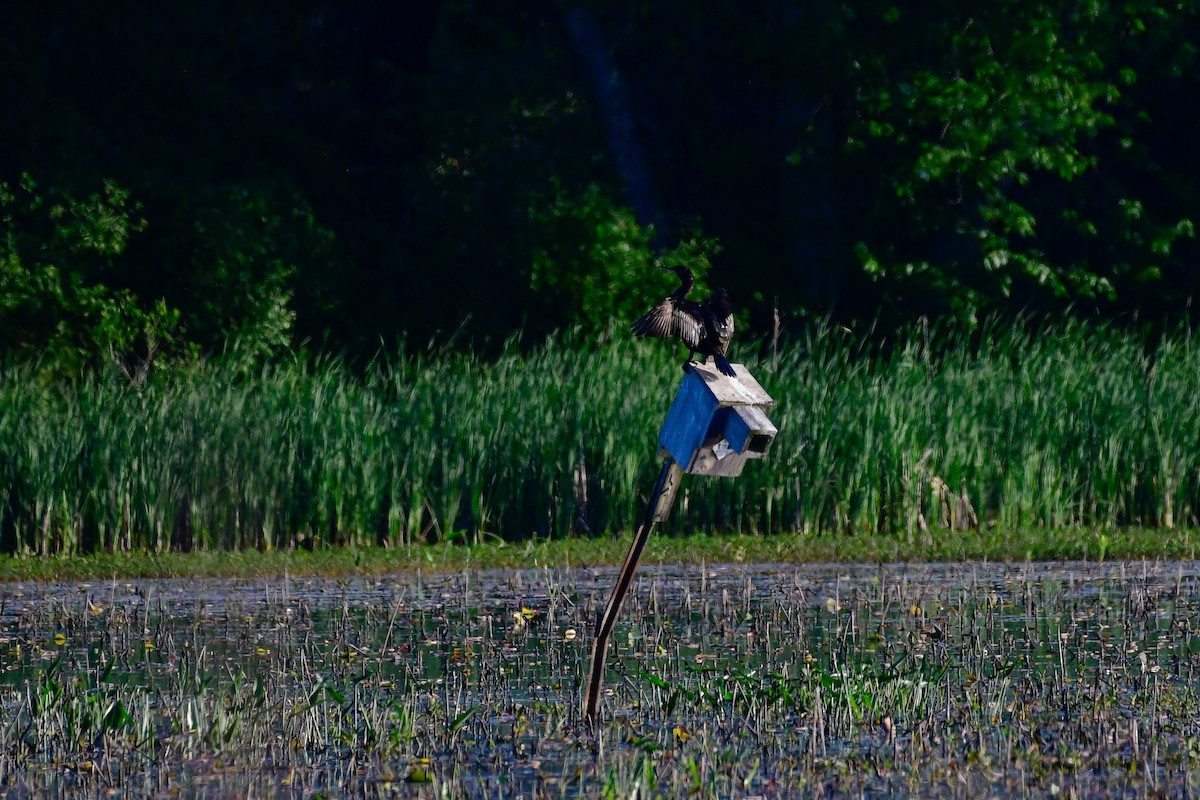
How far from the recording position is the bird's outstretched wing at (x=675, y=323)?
6883 mm

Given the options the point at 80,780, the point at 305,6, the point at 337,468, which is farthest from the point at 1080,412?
the point at 305,6

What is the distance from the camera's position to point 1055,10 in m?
22.5

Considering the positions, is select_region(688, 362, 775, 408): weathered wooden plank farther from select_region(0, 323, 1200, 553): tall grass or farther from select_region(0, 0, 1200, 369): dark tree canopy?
select_region(0, 0, 1200, 369): dark tree canopy

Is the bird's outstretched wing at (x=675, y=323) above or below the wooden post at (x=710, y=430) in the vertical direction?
above

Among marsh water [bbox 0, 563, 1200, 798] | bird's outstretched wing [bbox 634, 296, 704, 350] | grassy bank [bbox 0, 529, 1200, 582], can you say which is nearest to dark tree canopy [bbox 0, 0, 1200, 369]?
grassy bank [bbox 0, 529, 1200, 582]

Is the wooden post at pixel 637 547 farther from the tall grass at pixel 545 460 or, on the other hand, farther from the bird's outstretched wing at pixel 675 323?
the tall grass at pixel 545 460

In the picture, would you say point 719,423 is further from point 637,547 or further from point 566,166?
point 566,166

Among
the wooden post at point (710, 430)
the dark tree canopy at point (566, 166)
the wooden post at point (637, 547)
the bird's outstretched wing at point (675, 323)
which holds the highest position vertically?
the dark tree canopy at point (566, 166)

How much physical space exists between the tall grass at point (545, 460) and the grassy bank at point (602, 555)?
0.55 metres

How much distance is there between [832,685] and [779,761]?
91cm

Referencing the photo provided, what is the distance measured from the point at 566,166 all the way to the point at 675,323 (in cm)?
1660

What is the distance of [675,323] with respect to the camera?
6.91m

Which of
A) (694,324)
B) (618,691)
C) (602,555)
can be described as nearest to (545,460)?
(602,555)

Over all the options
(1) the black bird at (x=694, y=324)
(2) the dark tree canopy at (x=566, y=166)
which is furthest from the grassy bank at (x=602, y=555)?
(2) the dark tree canopy at (x=566, y=166)
